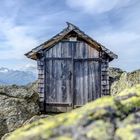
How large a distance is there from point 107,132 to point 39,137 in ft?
2.25

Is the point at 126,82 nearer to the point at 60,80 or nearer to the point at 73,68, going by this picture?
the point at 73,68

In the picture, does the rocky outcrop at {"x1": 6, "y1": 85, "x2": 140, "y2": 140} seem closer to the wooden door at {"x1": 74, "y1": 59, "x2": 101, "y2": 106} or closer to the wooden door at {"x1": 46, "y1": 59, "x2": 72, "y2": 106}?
the wooden door at {"x1": 74, "y1": 59, "x2": 101, "y2": 106}

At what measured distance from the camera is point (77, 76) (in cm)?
2394

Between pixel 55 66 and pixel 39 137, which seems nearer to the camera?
pixel 39 137

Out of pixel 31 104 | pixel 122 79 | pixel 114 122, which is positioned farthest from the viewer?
pixel 122 79

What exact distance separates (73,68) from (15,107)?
155 inches

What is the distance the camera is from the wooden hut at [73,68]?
2391 cm

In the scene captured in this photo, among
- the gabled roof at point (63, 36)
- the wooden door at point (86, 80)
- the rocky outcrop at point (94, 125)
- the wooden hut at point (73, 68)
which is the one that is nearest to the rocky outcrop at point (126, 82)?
the wooden hut at point (73, 68)

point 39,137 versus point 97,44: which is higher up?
point 97,44

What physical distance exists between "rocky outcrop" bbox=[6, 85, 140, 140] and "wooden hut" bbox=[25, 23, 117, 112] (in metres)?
19.2

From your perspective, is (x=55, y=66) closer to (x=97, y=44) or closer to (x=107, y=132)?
(x=97, y=44)

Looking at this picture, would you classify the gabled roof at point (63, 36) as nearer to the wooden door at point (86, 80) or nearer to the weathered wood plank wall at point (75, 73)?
the weathered wood plank wall at point (75, 73)

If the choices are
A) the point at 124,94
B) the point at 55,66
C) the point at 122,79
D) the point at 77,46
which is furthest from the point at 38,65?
the point at 124,94

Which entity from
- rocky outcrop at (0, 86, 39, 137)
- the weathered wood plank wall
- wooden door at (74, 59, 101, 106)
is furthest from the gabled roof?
rocky outcrop at (0, 86, 39, 137)
